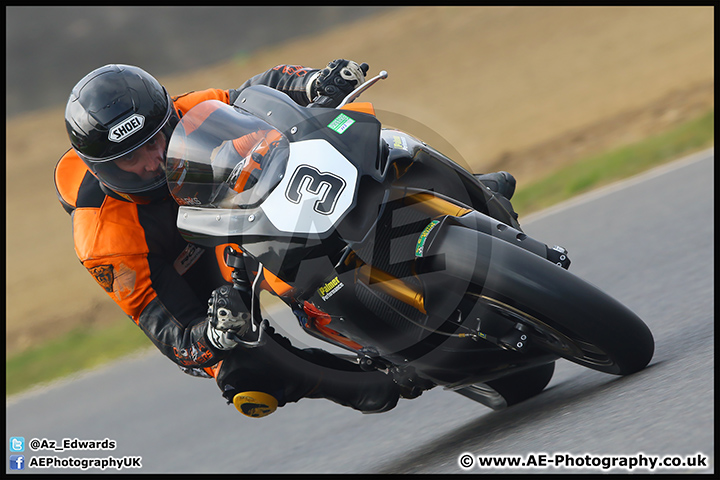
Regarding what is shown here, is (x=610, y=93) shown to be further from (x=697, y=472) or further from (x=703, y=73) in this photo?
(x=697, y=472)

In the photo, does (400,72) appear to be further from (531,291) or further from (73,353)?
(531,291)

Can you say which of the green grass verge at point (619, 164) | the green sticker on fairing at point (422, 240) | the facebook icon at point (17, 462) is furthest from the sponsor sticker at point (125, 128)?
the green grass verge at point (619, 164)

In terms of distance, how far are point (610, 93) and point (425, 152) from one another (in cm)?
1048

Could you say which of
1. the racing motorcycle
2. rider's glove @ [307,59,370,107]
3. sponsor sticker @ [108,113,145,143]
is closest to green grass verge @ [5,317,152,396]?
sponsor sticker @ [108,113,145,143]

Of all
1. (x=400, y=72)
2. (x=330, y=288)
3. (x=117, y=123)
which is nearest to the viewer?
(x=330, y=288)

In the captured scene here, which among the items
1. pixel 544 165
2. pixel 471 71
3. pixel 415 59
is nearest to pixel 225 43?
pixel 415 59

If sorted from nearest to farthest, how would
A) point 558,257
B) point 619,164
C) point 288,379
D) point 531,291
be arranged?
1. point 531,291
2. point 558,257
3. point 288,379
4. point 619,164

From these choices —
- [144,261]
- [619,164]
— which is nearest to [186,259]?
[144,261]

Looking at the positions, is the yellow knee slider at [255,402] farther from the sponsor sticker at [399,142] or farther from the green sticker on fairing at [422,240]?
the sponsor sticker at [399,142]

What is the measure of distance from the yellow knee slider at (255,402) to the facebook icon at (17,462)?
2756 millimetres

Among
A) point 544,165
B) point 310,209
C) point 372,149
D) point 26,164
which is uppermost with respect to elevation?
point 372,149

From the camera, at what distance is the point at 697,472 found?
84.3 inches

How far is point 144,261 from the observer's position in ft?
11.2

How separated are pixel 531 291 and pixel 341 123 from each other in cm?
86
